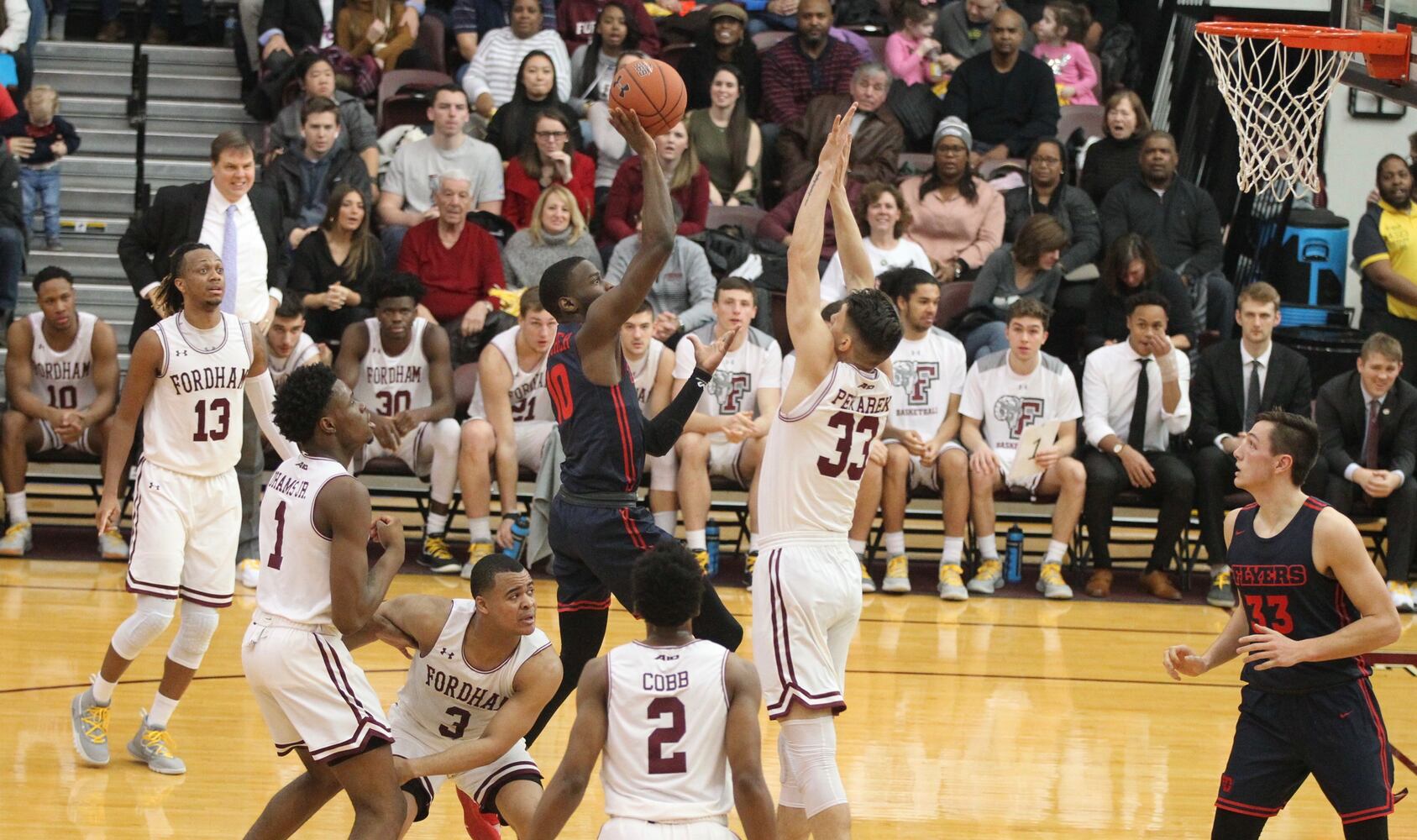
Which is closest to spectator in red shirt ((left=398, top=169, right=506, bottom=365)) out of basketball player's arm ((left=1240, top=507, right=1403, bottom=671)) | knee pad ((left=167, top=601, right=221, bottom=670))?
knee pad ((left=167, top=601, right=221, bottom=670))

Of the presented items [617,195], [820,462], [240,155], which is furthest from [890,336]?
[617,195]

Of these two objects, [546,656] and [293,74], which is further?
[293,74]

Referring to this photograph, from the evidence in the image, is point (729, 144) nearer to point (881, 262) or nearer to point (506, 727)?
point (881, 262)

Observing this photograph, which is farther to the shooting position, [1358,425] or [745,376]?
[745,376]

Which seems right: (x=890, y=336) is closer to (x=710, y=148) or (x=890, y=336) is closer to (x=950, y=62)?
(x=710, y=148)

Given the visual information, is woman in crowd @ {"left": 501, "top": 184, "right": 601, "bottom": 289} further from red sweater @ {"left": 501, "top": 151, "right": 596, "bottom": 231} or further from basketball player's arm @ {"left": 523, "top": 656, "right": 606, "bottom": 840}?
basketball player's arm @ {"left": 523, "top": 656, "right": 606, "bottom": 840}

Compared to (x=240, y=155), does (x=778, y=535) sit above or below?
below

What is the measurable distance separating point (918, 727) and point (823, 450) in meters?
2.23

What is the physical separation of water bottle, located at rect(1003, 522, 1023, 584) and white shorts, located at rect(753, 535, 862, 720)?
463cm

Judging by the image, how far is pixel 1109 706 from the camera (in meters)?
7.23

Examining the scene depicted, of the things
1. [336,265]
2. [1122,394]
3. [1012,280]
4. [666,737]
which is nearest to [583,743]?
[666,737]

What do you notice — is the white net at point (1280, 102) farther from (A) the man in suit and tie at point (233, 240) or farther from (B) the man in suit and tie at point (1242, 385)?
(A) the man in suit and tie at point (233, 240)

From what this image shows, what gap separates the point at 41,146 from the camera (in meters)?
10.9

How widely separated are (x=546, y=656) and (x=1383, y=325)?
7.69 meters
